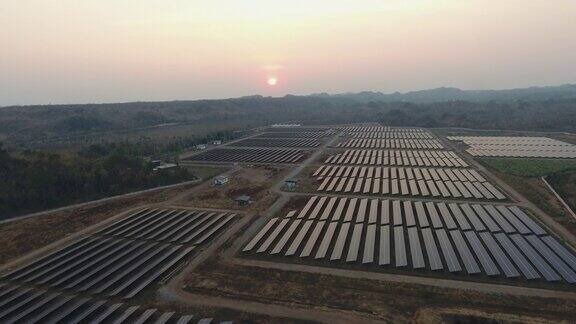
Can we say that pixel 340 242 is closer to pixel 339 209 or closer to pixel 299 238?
pixel 299 238

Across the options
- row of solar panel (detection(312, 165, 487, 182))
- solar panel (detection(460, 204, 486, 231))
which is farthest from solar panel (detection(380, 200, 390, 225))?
row of solar panel (detection(312, 165, 487, 182))

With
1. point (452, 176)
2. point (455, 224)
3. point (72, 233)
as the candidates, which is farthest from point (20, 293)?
point (452, 176)

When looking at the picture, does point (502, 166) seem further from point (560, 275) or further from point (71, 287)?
point (71, 287)

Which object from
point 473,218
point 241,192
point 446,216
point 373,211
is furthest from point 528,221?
point 241,192

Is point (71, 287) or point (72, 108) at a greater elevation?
point (72, 108)

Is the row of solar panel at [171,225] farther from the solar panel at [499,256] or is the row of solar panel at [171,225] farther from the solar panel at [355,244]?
the solar panel at [499,256]

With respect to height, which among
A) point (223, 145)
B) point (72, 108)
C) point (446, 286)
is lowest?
point (446, 286)

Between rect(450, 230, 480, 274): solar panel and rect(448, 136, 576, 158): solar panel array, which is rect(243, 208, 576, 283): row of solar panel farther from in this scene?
rect(448, 136, 576, 158): solar panel array
